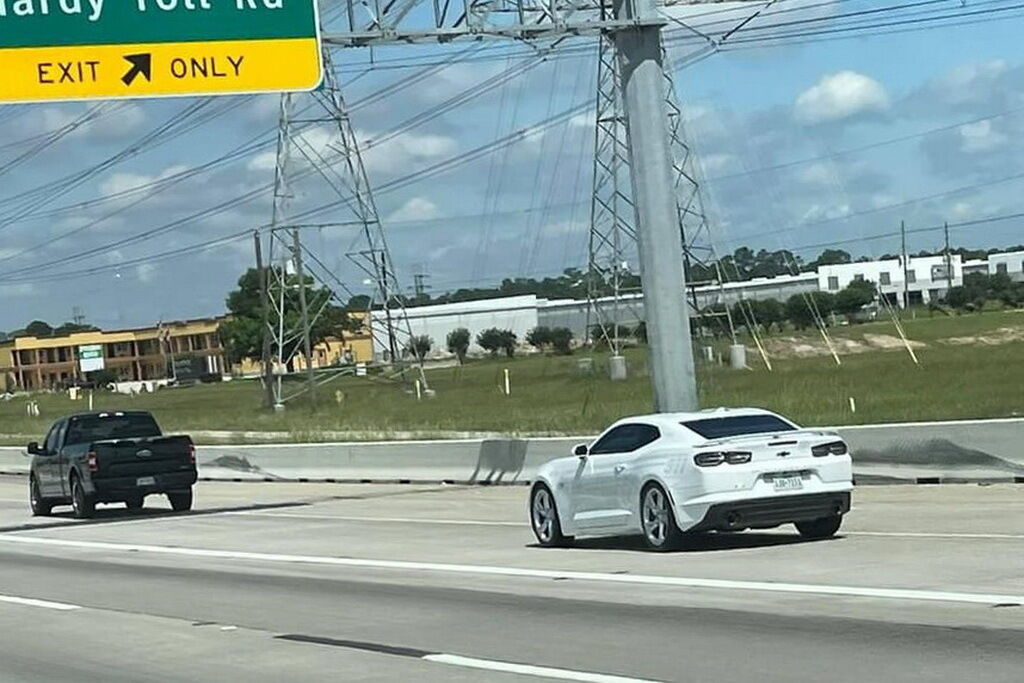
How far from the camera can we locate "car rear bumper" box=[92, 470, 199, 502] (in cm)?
3122

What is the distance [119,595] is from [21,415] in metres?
81.8

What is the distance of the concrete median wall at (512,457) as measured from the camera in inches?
942

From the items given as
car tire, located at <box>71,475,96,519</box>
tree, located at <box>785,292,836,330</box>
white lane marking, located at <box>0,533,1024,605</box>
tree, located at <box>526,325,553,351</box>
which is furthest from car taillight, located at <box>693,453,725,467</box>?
tree, located at <box>785,292,836,330</box>

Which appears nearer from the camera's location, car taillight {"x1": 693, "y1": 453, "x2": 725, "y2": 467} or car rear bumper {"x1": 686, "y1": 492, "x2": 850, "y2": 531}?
car rear bumper {"x1": 686, "y1": 492, "x2": 850, "y2": 531}

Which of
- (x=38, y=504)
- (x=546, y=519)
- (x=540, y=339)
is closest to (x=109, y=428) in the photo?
(x=38, y=504)

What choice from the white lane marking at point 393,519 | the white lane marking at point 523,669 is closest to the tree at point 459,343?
the white lane marking at point 393,519

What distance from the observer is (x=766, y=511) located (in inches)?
658

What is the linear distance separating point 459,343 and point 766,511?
10376cm

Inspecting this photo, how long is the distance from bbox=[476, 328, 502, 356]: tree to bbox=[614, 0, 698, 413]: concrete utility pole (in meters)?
90.7

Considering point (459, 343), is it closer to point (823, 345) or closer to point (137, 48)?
point (823, 345)

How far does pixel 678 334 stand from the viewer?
89.3 feet

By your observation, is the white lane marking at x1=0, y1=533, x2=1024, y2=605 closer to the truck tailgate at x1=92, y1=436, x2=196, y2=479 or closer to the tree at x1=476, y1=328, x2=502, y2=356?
the truck tailgate at x1=92, y1=436, x2=196, y2=479

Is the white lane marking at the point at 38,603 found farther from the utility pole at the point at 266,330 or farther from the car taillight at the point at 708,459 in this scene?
the utility pole at the point at 266,330

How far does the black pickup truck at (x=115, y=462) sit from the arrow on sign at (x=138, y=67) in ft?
31.9
